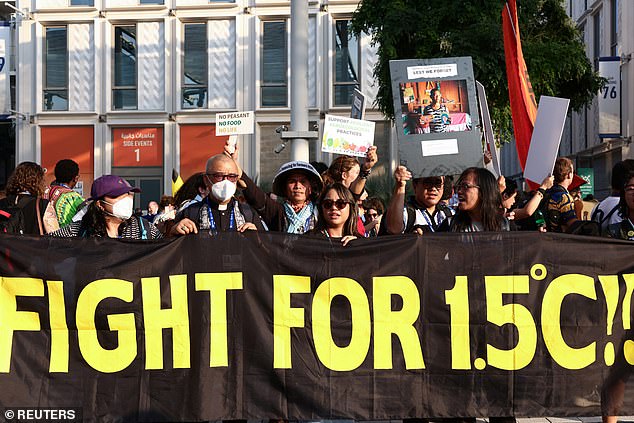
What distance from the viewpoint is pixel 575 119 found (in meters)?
36.1

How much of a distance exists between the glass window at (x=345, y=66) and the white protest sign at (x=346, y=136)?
673 inches

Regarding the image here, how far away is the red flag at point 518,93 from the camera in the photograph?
7.34m

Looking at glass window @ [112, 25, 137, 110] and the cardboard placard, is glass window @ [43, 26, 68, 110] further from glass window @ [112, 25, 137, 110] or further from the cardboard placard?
the cardboard placard

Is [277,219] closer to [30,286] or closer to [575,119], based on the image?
[30,286]

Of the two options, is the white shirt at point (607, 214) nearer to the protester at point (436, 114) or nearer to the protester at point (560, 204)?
the protester at point (560, 204)

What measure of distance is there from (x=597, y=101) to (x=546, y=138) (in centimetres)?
2558

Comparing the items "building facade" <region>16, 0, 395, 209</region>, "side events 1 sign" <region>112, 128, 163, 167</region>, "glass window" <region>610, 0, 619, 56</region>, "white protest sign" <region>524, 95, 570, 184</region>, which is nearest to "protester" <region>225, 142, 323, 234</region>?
"white protest sign" <region>524, 95, 570, 184</region>

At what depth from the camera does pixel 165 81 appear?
2633 centimetres

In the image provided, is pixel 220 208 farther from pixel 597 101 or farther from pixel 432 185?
pixel 597 101

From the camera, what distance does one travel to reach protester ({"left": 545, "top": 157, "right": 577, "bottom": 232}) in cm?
648

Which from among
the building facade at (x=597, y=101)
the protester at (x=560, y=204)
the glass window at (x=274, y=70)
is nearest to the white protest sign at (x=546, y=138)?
the protester at (x=560, y=204)

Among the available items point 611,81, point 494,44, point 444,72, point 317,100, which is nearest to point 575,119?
point 611,81

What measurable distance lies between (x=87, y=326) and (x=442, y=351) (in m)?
2.01

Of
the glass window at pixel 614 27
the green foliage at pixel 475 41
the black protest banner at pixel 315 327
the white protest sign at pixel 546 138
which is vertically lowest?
the black protest banner at pixel 315 327
